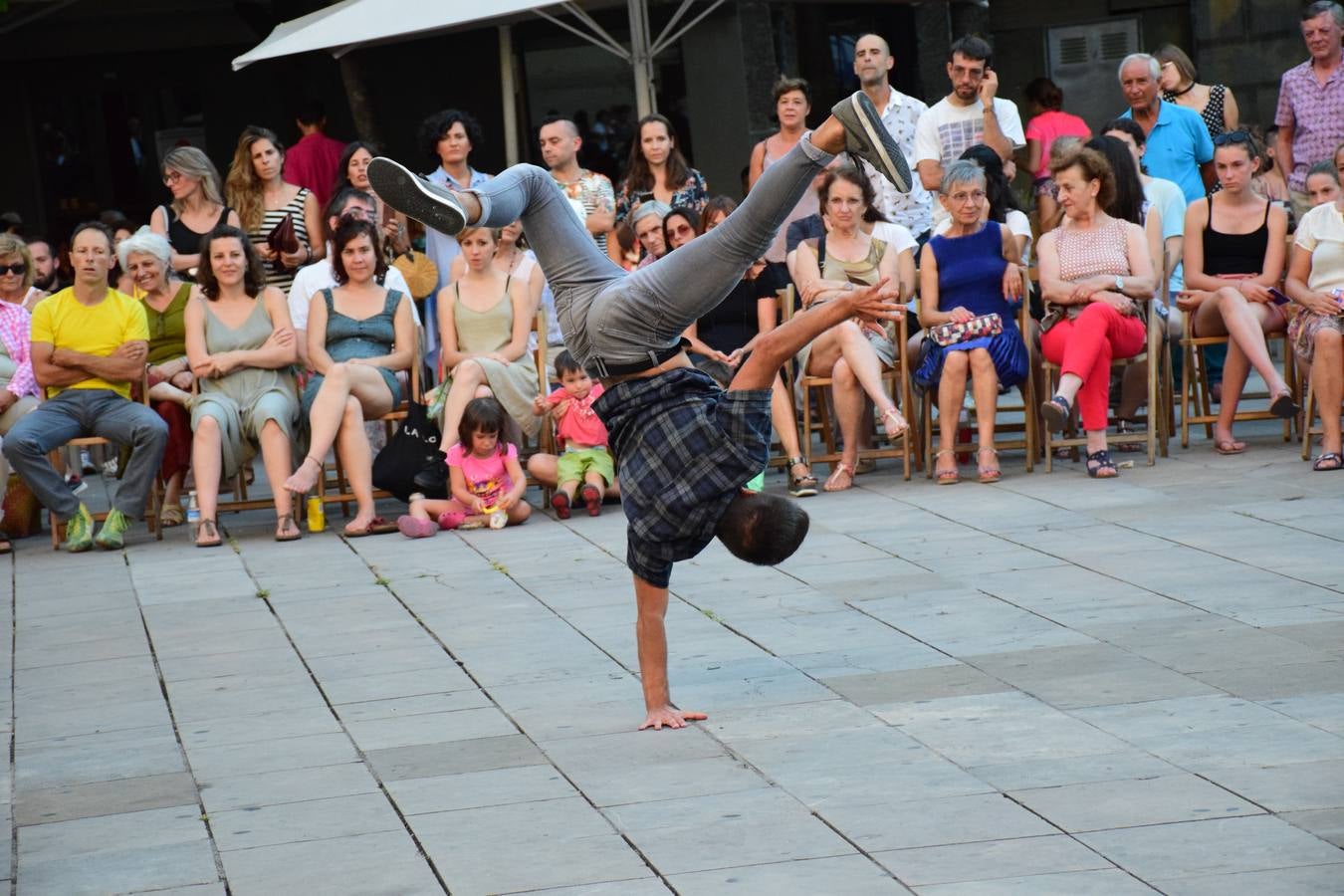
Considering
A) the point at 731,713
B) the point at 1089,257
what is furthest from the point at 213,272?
the point at 731,713

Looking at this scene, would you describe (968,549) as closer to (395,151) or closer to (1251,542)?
(1251,542)

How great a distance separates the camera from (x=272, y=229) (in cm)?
1072

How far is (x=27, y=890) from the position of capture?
167 inches

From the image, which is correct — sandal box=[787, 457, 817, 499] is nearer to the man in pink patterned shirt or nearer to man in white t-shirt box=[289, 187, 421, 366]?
man in white t-shirt box=[289, 187, 421, 366]

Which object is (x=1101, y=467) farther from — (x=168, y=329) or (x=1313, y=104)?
(x=168, y=329)

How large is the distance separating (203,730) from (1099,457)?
5.09 meters

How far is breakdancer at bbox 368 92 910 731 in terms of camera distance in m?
5.06

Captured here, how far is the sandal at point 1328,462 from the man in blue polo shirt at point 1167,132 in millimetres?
2488

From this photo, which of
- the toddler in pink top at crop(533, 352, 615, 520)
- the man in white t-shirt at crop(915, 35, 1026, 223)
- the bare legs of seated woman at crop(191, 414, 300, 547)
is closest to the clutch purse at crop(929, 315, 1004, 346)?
the man in white t-shirt at crop(915, 35, 1026, 223)

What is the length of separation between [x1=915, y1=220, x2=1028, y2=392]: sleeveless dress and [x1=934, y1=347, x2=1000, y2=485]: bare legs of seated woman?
0.28 ft

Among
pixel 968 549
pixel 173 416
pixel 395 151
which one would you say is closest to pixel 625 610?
pixel 968 549

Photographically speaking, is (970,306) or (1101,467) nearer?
(1101,467)

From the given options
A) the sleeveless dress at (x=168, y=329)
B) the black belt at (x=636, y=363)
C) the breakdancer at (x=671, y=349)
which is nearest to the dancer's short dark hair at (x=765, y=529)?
the breakdancer at (x=671, y=349)

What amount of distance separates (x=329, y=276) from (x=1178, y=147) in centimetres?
489
